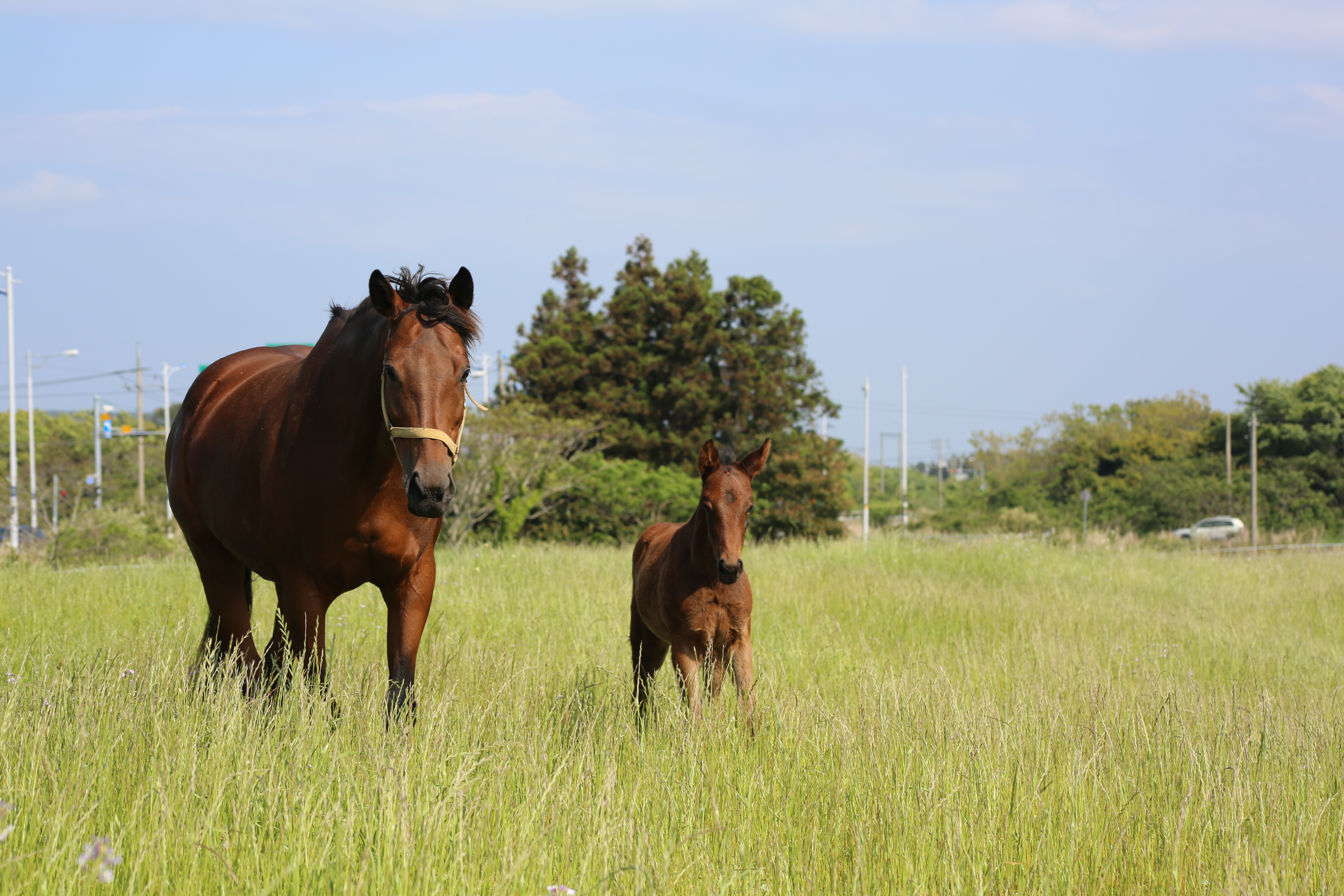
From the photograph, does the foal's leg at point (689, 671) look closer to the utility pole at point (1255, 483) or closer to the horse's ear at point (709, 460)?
the horse's ear at point (709, 460)

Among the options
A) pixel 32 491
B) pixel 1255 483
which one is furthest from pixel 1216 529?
pixel 32 491

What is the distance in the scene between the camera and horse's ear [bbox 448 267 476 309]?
162 inches

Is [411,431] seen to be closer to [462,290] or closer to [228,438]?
[462,290]

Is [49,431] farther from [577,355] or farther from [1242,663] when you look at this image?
[1242,663]

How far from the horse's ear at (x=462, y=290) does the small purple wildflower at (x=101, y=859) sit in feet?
8.03

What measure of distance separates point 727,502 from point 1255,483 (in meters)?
38.9

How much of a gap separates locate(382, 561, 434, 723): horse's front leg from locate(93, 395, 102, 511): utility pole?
16.4m

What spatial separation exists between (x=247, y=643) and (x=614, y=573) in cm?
609

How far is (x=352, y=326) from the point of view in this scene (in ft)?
14.6

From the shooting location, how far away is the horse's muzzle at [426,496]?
3639 millimetres

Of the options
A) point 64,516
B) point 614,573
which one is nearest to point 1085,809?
point 614,573

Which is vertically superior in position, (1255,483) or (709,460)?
(709,460)

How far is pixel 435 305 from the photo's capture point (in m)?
4.05

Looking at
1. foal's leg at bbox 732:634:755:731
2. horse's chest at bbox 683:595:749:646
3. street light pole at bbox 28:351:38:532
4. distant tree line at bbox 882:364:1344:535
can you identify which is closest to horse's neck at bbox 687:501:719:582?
horse's chest at bbox 683:595:749:646
